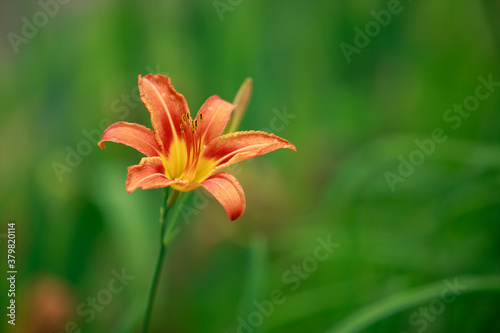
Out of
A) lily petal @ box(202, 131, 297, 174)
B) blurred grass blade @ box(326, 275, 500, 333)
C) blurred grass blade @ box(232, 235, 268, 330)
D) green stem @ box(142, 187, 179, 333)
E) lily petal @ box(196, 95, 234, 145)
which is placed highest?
lily petal @ box(196, 95, 234, 145)

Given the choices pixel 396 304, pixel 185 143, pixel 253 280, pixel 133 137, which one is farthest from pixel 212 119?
pixel 396 304

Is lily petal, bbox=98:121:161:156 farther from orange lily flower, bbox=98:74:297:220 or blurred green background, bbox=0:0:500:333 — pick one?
blurred green background, bbox=0:0:500:333

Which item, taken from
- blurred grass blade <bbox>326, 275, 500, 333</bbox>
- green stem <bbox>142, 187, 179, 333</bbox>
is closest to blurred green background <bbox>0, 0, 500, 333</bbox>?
blurred grass blade <bbox>326, 275, 500, 333</bbox>

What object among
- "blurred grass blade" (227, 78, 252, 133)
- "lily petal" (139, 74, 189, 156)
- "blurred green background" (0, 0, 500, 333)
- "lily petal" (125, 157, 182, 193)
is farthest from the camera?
"blurred green background" (0, 0, 500, 333)

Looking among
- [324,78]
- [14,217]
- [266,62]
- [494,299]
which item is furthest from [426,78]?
[14,217]

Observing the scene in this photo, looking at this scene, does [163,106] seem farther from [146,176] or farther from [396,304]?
[396,304]

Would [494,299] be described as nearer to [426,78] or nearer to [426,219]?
[426,219]
